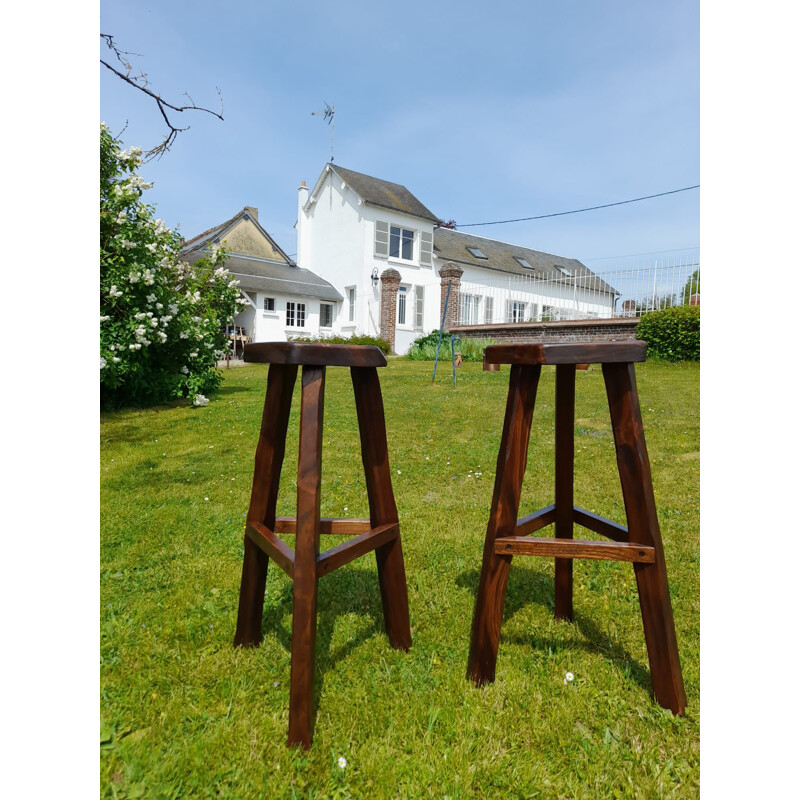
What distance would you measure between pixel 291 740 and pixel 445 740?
0.50 metres

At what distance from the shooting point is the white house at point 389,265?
68.7 ft

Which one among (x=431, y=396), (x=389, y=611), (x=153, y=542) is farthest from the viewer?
(x=431, y=396)

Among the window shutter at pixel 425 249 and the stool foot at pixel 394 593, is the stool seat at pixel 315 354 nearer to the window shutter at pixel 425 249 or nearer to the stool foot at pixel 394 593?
the stool foot at pixel 394 593

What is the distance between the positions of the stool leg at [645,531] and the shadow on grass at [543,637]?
0.16 m

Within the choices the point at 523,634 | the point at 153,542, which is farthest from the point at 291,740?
the point at 153,542

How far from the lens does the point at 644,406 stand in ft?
25.5

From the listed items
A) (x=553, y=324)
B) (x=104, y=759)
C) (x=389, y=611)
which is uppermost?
(x=553, y=324)

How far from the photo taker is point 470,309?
21.8m

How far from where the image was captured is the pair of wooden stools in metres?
1.68

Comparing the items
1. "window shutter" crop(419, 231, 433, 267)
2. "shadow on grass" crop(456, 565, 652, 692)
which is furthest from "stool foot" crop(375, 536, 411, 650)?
"window shutter" crop(419, 231, 433, 267)

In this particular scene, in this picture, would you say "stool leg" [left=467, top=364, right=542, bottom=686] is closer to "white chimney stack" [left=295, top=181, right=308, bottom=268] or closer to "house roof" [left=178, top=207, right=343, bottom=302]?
"house roof" [left=178, top=207, right=343, bottom=302]

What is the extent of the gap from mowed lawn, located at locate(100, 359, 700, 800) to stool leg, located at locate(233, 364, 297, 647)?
0.43 ft

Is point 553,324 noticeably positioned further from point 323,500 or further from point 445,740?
point 445,740

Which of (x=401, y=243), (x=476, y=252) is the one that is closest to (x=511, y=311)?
(x=401, y=243)
